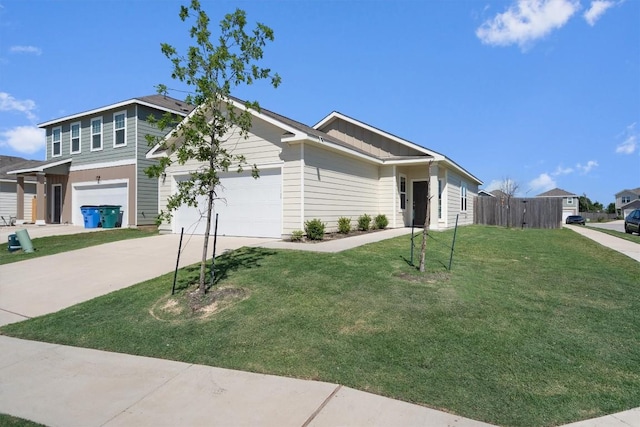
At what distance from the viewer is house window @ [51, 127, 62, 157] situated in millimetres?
21953

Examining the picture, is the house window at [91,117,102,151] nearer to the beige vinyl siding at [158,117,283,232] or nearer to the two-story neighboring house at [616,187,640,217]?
the beige vinyl siding at [158,117,283,232]

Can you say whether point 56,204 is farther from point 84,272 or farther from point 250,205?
point 84,272

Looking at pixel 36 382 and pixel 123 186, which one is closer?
pixel 36 382

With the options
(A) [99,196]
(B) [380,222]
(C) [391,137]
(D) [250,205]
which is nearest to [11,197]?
(A) [99,196]

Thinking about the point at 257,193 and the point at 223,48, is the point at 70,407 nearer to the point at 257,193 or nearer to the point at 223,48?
the point at 223,48

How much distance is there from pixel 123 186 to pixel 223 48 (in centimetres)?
1459

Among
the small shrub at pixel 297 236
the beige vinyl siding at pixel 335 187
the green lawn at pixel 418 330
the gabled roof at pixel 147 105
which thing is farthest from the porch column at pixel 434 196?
the gabled roof at pixel 147 105

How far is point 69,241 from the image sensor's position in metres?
14.6

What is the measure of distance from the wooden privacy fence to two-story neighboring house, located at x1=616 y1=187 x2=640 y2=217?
62.7 m

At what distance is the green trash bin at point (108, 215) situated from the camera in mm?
18531

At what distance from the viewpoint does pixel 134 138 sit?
1841 cm

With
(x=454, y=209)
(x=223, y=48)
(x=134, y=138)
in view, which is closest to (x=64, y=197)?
(x=134, y=138)

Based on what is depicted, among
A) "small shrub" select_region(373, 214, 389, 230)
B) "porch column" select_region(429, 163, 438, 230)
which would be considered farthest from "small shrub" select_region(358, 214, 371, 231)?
"porch column" select_region(429, 163, 438, 230)

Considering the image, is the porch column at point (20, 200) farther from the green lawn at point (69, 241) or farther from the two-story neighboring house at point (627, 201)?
the two-story neighboring house at point (627, 201)
